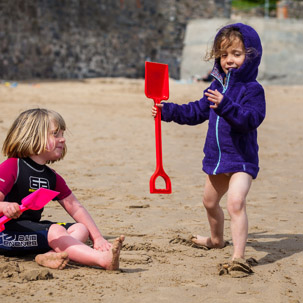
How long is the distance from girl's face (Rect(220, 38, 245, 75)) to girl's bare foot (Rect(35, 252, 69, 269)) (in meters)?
1.35

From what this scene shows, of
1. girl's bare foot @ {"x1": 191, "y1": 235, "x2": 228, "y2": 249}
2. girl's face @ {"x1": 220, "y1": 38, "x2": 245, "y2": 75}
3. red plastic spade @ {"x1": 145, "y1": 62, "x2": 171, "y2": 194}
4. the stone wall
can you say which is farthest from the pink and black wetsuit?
the stone wall

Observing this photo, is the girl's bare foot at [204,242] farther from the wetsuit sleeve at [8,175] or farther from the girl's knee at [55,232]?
the wetsuit sleeve at [8,175]

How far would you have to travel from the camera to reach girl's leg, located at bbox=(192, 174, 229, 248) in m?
3.36

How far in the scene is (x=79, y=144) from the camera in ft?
22.5

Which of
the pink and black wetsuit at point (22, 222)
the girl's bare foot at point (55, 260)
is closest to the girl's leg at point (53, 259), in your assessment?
the girl's bare foot at point (55, 260)

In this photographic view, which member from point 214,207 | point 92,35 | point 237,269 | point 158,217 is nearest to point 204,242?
point 214,207

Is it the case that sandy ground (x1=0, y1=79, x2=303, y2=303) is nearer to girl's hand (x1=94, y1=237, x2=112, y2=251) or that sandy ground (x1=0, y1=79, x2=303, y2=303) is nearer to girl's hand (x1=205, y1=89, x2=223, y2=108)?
girl's hand (x1=94, y1=237, x2=112, y2=251)

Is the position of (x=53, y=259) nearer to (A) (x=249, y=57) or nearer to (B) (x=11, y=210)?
(B) (x=11, y=210)

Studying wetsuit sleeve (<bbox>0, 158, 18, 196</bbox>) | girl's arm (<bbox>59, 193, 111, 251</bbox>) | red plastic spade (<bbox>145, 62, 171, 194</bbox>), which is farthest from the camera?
red plastic spade (<bbox>145, 62, 171, 194</bbox>)

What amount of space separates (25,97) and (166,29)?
8805 mm

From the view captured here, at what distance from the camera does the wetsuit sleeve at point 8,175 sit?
117 inches

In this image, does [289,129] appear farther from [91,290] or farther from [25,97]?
[91,290]

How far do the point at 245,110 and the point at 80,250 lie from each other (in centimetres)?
110

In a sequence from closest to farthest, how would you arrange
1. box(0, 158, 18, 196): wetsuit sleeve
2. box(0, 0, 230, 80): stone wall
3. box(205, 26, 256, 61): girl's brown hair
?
box(0, 158, 18, 196): wetsuit sleeve < box(205, 26, 256, 61): girl's brown hair < box(0, 0, 230, 80): stone wall
